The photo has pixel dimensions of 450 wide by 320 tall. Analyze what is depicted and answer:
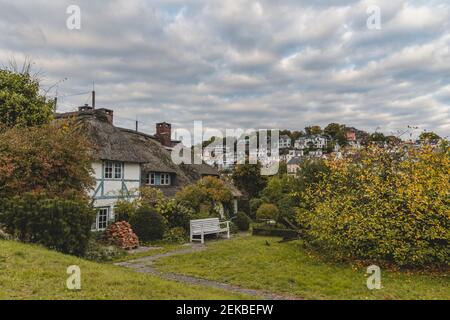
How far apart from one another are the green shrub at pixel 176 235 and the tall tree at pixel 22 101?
878cm

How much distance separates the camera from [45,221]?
11.1 meters

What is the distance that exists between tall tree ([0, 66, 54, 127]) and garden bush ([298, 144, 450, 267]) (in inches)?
573

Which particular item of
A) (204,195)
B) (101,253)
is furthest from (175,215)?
(101,253)

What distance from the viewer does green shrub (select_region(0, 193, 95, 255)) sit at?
11133mm

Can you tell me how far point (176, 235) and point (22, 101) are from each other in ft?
34.1

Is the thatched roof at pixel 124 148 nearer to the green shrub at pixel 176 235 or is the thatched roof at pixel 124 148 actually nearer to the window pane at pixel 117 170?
the window pane at pixel 117 170

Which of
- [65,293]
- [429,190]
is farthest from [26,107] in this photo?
[429,190]

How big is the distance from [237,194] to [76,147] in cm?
1870

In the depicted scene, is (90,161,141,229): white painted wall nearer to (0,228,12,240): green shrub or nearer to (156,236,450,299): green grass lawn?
(0,228,12,240): green shrub

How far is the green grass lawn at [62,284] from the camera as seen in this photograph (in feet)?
20.4

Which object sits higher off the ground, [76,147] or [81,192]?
[76,147]
